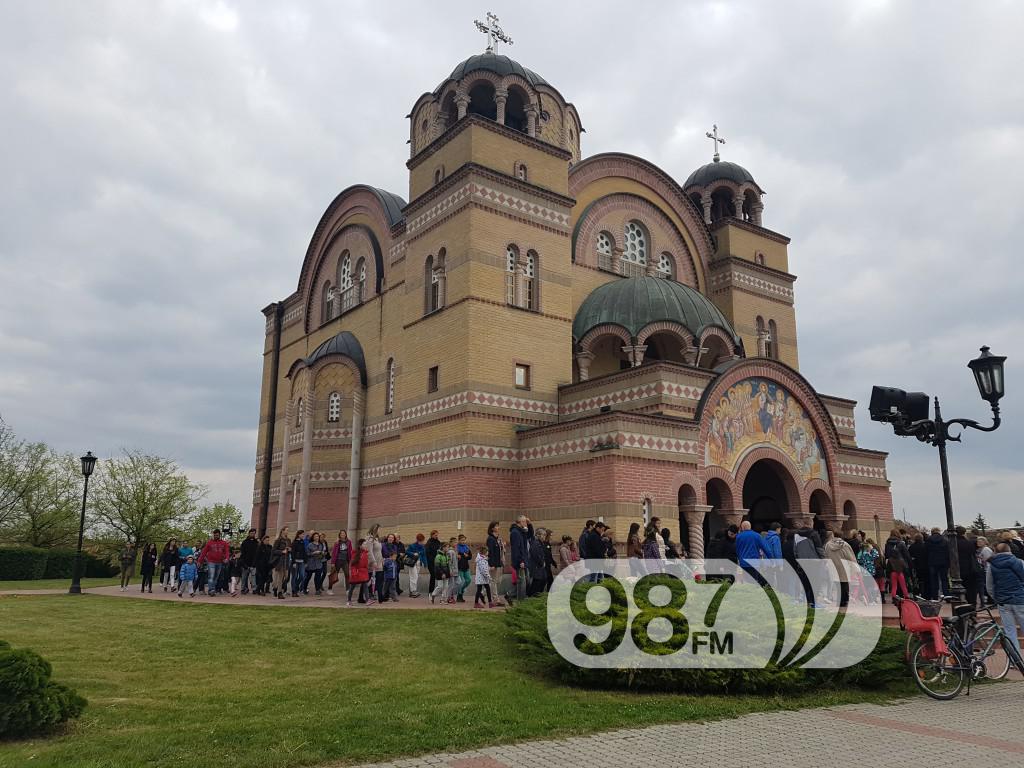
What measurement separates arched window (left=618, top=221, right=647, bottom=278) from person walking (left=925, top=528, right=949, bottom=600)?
14.1 meters

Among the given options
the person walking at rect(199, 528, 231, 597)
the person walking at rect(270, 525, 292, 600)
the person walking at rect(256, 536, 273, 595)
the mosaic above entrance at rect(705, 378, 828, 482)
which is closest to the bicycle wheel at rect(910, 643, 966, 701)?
the mosaic above entrance at rect(705, 378, 828, 482)

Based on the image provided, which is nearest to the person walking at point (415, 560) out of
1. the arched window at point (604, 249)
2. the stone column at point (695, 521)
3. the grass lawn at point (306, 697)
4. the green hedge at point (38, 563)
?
the grass lawn at point (306, 697)

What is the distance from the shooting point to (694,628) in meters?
9.02

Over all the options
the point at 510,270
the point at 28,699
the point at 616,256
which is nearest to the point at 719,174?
the point at 616,256

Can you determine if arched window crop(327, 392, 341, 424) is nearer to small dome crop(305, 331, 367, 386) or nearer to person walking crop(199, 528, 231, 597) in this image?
small dome crop(305, 331, 367, 386)

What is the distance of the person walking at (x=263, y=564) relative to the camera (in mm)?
19438

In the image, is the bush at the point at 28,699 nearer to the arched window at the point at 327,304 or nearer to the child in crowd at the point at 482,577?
the child in crowd at the point at 482,577

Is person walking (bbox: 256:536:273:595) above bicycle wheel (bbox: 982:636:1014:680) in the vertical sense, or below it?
above

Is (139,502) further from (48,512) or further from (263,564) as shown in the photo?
(263,564)

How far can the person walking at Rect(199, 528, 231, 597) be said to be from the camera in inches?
781

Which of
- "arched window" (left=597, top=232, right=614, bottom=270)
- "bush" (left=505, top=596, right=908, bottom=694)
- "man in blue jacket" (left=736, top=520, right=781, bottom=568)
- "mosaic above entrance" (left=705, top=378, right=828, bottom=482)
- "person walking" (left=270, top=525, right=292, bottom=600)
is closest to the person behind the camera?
"bush" (left=505, top=596, right=908, bottom=694)

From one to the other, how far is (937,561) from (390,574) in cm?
1197

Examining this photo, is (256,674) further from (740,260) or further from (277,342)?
(277,342)

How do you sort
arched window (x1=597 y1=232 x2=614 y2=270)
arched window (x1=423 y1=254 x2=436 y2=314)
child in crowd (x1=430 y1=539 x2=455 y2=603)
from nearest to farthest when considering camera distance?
child in crowd (x1=430 y1=539 x2=455 y2=603) < arched window (x1=423 y1=254 x2=436 y2=314) < arched window (x1=597 y1=232 x2=614 y2=270)
